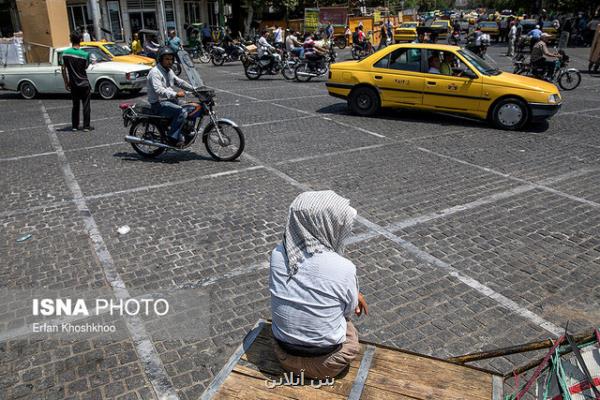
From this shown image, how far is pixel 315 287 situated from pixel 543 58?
15.7m

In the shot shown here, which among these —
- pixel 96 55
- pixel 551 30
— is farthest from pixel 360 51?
pixel 96 55

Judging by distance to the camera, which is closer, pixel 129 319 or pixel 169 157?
pixel 129 319

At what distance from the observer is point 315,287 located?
249cm

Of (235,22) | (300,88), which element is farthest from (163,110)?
(235,22)

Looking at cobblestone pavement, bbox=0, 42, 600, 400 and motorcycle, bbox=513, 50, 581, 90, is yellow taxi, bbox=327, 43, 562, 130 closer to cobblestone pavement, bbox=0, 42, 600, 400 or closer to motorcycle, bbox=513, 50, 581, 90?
cobblestone pavement, bbox=0, 42, 600, 400

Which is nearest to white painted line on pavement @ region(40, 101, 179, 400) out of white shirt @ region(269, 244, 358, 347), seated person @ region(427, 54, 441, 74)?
white shirt @ region(269, 244, 358, 347)

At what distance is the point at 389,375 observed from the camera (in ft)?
8.36

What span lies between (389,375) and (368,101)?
9662mm

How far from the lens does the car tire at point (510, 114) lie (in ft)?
32.5

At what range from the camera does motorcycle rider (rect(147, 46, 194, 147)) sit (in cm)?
786

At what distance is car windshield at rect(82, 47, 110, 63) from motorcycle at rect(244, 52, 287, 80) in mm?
5275

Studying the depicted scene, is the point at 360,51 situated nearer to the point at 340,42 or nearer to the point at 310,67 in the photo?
the point at 340,42

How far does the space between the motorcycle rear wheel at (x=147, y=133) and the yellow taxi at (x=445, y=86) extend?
5058mm

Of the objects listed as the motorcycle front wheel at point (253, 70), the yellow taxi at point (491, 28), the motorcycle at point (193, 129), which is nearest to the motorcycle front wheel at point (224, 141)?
the motorcycle at point (193, 129)
